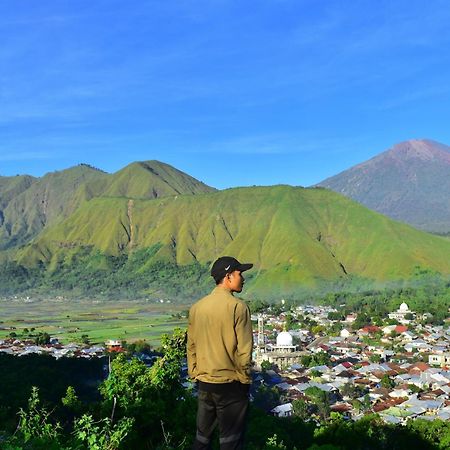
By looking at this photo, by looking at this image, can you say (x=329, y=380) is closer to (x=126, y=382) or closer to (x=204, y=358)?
(x=126, y=382)

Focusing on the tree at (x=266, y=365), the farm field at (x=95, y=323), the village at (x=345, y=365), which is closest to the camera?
the village at (x=345, y=365)

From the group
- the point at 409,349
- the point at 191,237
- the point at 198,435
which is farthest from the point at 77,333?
the point at 191,237

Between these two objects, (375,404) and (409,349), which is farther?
(409,349)

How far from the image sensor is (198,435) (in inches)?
217

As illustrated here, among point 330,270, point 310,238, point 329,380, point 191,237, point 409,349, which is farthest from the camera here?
point 191,237

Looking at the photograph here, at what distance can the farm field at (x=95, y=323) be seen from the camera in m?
73.7

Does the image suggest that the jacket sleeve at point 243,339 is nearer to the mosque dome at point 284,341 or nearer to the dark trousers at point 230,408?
the dark trousers at point 230,408

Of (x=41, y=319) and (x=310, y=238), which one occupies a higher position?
(x=310, y=238)

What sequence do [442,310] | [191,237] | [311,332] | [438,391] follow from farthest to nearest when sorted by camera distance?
[191,237] < [442,310] < [311,332] < [438,391]

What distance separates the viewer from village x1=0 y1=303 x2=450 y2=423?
33.1m

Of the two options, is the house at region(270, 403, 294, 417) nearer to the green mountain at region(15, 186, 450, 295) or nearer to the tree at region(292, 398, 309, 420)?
the tree at region(292, 398, 309, 420)

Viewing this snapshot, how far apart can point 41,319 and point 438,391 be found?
262ft

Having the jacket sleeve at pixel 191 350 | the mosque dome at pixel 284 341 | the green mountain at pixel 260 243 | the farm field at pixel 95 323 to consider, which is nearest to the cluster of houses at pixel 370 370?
the mosque dome at pixel 284 341

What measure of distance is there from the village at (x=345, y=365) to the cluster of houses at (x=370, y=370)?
0.06 metres
